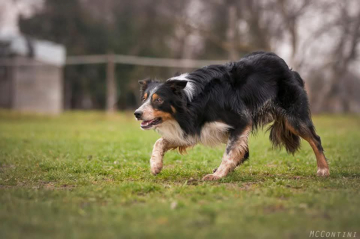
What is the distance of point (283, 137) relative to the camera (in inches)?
247

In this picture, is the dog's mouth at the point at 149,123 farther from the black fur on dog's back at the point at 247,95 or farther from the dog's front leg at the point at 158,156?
the dog's front leg at the point at 158,156

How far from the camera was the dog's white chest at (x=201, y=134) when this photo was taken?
5.59 metres

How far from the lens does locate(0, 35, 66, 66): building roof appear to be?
65.4 ft

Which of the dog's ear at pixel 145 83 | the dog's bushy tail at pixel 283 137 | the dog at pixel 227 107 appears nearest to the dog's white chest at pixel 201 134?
the dog at pixel 227 107

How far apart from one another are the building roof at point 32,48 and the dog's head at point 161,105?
16.3 metres

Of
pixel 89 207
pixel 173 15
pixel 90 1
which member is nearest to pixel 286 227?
pixel 89 207

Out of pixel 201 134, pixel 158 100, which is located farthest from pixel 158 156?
pixel 158 100

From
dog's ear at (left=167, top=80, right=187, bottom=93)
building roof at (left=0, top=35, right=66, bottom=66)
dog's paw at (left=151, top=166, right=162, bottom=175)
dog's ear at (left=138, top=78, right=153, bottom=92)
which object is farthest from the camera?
building roof at (left=0, top=35, right=66, bottom=66)

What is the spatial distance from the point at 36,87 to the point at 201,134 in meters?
16.7

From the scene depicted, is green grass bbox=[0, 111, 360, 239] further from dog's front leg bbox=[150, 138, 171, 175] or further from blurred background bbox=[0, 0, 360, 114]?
blurred background bbox=[0, 0, 360, 114]

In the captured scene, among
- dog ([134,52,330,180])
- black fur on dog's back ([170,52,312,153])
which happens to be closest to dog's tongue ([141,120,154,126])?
dog ([134,52,330,180])

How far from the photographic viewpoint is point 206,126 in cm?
563

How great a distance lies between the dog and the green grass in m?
0.44

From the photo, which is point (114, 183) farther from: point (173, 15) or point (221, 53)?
point (221, 53)
